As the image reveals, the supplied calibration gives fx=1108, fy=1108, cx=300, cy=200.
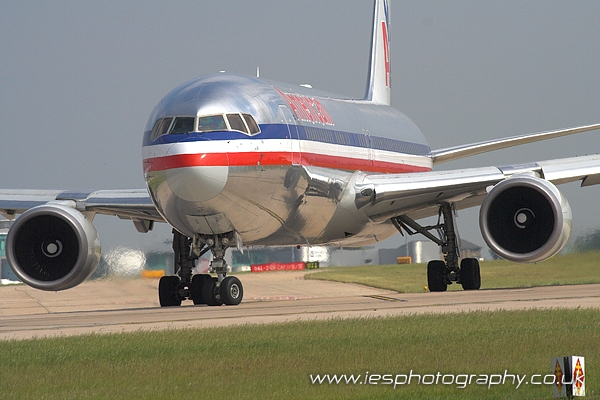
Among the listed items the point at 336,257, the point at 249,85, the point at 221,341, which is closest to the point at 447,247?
the point at 249,85

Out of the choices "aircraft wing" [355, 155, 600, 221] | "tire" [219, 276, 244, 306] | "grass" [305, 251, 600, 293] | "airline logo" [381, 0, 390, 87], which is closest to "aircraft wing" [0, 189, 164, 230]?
"tire" [219, 276, 244, 306]

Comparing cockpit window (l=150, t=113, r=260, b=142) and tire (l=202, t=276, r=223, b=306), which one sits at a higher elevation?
cockpit window (l=150, t=113, r=260, b=142)

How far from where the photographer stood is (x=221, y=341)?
12.1m

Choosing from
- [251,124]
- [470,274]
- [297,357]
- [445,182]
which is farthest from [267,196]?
[297,357]

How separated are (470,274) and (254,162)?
7030mm

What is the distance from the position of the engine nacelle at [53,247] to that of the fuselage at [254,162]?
6.11 ft

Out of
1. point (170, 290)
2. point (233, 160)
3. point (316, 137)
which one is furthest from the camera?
point (170, 290)

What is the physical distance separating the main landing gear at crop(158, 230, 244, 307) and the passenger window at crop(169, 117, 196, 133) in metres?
2.41

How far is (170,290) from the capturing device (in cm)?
2194

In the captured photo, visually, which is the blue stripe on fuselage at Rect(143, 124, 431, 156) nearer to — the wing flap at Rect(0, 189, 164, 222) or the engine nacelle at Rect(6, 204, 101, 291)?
the engine nacelle at Rect(6, 204, 101, 291)

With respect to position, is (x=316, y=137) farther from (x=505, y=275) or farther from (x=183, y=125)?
(x=505, y=275)

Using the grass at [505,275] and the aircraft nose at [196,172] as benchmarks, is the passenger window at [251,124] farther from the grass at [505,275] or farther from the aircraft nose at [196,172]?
the grass at [505,275]

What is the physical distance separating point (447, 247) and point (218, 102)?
737 cm

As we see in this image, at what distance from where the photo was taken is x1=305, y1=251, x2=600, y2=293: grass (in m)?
25.7
